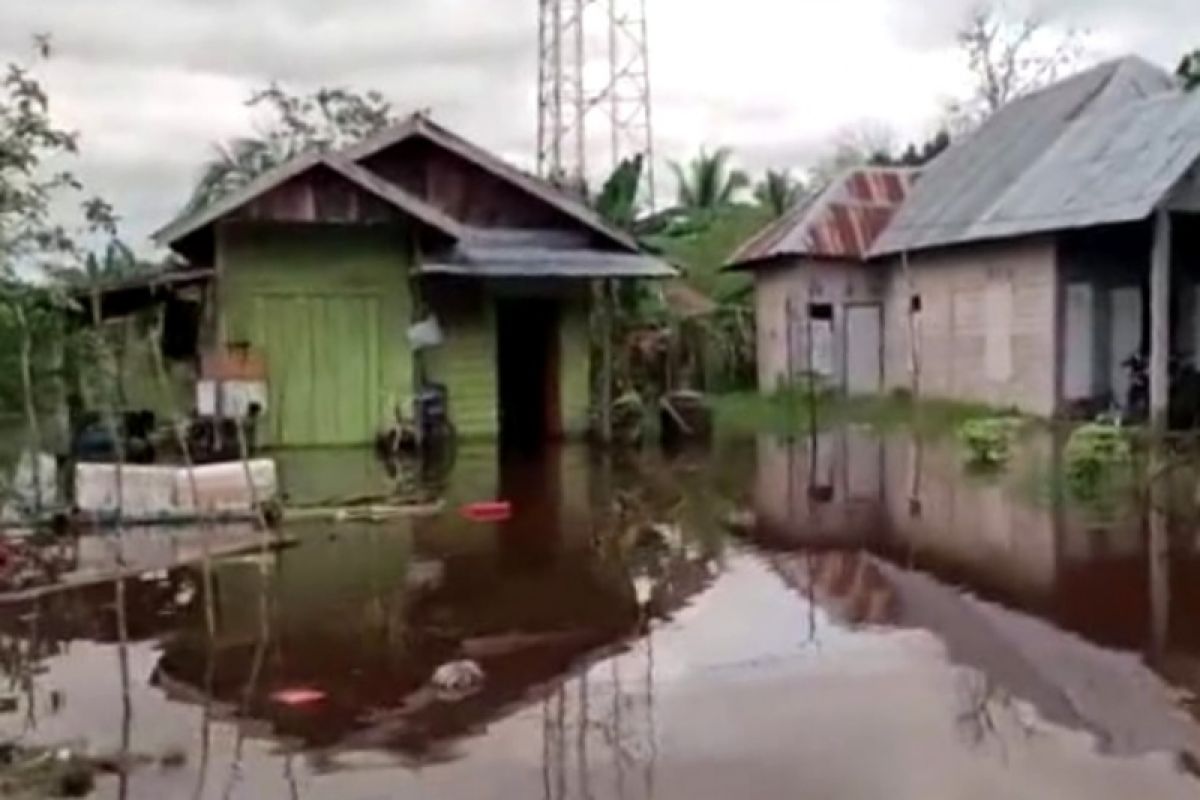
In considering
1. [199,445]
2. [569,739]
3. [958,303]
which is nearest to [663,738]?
[569,739]

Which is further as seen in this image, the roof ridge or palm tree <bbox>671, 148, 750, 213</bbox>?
palm tree <bbox>671, 148, 750, 213</bbox>

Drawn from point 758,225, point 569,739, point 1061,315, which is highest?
point 758,225

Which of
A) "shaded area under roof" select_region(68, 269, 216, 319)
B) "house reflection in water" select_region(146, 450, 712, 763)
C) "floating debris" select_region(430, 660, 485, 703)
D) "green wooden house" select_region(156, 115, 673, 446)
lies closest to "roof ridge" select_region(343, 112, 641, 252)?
"green wooden house" select_region(156, 115, 673, 446)

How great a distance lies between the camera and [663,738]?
278 inches

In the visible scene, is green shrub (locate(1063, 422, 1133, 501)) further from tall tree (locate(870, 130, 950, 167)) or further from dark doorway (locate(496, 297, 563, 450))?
tall tree (locate(870, 130, 950, 167))

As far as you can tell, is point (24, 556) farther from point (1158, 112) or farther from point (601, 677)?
point (1158, 112)

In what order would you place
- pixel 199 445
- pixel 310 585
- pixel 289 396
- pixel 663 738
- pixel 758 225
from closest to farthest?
1. pixel 663 738
2. pixel 310 585
3. pixel 199 445
4. pixel 289 396
5. pixel 758 225

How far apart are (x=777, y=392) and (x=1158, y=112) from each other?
1053 cm

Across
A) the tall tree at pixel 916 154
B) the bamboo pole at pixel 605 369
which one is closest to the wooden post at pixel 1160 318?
the bamboo pole at pixel 605 369

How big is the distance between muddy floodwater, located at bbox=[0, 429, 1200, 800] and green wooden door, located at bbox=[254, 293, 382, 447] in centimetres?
750

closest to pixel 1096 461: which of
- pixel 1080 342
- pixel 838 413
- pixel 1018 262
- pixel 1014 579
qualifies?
pixel 1014 579

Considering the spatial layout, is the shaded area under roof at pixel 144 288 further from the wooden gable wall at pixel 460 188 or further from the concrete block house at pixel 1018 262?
the concrete block house at pixel 1018 262

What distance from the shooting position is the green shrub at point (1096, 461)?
15328 millimetres

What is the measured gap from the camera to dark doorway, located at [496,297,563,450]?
77.4 feet
